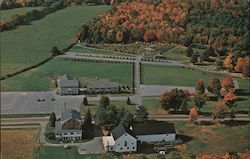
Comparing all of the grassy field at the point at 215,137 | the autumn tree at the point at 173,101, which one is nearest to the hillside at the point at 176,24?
the autumn tree at the point at 173,101

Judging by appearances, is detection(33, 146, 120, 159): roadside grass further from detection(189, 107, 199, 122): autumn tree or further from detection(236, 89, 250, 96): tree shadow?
detection(236, 89, 250, 96): tree shadow

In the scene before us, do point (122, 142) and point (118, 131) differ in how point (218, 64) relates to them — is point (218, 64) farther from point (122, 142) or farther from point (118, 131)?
point (122, 142)

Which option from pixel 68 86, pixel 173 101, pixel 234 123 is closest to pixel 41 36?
pixel 68 86

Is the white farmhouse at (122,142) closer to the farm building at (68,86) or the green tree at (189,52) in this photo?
the farm building at (68,86)

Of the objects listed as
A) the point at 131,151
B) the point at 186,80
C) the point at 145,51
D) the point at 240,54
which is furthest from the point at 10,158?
the point at 240,54

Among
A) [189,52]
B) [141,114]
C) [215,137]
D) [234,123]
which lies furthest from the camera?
[189,52]

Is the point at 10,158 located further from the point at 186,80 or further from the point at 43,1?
the point at 43,1

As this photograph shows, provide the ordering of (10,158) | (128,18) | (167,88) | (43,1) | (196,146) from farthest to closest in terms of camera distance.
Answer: (43,1) < (128,18) < (167,88) < (196,146) < (10,158)
